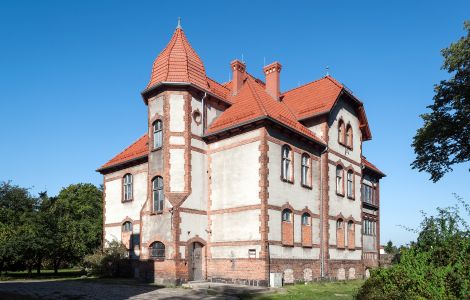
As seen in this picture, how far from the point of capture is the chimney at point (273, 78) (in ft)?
88.1

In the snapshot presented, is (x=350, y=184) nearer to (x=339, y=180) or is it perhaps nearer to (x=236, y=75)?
(x=339, y=180)

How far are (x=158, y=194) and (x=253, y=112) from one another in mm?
6683

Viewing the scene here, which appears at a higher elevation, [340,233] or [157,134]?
[157,134]

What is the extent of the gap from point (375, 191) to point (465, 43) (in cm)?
1372

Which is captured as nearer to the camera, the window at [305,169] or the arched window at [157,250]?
the arched window at [157,250]

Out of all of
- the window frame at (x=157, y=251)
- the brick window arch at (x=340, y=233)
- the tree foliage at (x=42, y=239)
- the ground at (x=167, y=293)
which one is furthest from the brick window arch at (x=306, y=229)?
the tree foliage at (x=42, y=239)

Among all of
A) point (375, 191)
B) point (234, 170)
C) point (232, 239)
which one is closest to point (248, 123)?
point (234, 170)

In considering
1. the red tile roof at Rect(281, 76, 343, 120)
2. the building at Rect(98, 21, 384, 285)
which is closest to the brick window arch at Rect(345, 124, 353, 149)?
the building at Rect(98, 21, 384, 285)

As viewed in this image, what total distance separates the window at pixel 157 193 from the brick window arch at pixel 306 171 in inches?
306

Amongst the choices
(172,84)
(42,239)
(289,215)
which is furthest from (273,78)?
(42,239)

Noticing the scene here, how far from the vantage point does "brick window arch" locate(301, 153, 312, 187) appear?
24.1m

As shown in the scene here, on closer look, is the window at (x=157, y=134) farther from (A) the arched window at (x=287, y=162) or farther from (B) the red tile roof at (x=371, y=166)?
(B) the red tile roof at (x=371, y=166)

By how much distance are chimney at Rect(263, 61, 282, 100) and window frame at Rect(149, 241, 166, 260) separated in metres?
11.4

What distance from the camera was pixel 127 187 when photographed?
28016mm
